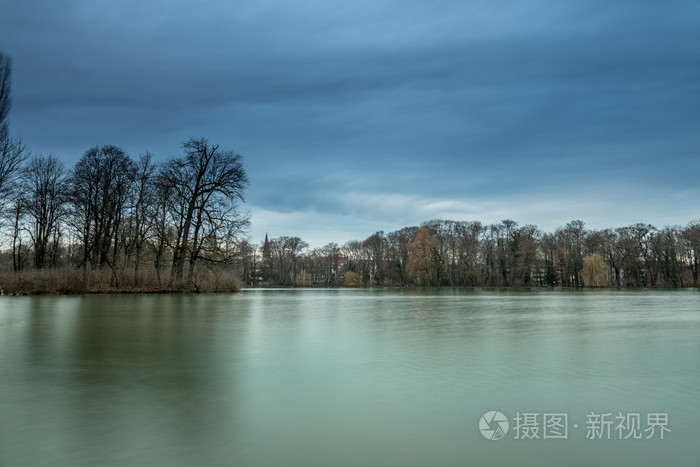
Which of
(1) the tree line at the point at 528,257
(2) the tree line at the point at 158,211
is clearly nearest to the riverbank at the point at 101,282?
(2) the tree line at the point at 158,211

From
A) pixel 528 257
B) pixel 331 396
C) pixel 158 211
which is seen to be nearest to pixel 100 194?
pixel 158 211

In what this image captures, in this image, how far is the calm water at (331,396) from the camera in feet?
9.35

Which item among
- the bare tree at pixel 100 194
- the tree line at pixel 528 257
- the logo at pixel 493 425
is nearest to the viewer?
the logo at pixel 493 425

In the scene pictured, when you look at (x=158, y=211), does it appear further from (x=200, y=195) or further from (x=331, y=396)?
(x=331, y=396)

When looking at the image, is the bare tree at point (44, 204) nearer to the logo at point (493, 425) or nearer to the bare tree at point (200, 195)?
the bare tree at point (200, 195)

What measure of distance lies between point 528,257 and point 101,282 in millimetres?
59889

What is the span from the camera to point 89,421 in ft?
11.2

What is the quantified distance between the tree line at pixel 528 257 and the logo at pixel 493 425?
53.2 m

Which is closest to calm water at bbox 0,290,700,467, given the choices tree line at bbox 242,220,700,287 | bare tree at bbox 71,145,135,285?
bare tree at bbox 71,145,135,285

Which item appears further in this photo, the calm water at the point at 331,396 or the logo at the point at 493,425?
the logo at the point at 493,425

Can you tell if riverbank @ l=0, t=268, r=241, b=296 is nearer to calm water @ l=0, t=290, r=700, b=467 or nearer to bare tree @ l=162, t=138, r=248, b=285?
bare tree @ l=162, t=138, r=248, b=285

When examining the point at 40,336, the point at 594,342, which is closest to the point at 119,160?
the point at 40,336

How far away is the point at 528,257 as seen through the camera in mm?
70812

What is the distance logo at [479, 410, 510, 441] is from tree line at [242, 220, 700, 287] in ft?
175
